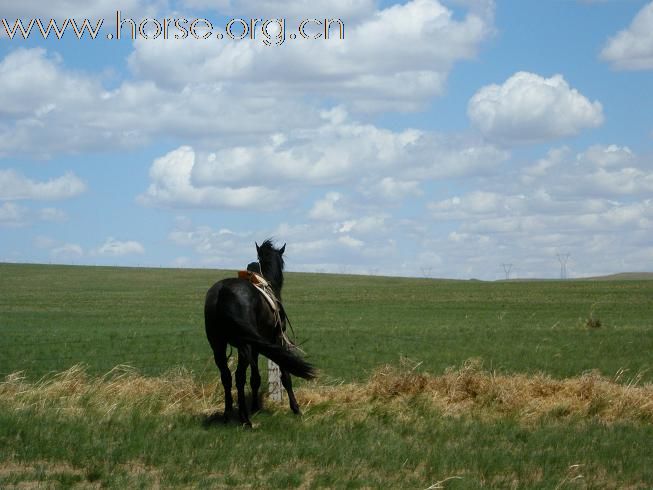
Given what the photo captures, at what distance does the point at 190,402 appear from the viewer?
37.0 ft

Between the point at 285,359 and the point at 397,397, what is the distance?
67.2 inches

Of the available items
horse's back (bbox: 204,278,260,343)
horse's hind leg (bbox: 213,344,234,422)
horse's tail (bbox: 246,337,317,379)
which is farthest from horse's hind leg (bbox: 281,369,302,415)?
horse's back (bbox: 204,278,260,343)

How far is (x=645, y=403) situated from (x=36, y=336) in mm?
19634

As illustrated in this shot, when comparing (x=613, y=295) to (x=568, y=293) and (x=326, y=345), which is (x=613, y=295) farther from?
(x=326, y=345)

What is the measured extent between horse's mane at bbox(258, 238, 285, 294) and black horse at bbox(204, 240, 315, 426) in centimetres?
82

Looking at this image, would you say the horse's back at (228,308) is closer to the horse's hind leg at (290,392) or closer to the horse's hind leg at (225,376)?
the horse's hind leg at (225,376)

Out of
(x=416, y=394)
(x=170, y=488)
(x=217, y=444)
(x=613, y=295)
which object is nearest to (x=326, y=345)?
(x=416, y=394)

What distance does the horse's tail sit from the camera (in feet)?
34.7

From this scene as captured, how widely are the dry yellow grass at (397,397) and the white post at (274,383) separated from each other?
175 millimetres

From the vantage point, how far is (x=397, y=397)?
455 inches

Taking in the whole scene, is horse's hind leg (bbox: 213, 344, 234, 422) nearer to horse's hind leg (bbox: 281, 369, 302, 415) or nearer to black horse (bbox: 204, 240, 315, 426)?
black horse (bbox: 204, 240, 315, 426)

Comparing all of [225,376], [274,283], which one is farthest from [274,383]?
[274,283]

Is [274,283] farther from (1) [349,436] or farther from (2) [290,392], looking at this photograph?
(1) [349,436]

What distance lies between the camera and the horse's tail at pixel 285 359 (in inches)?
416
